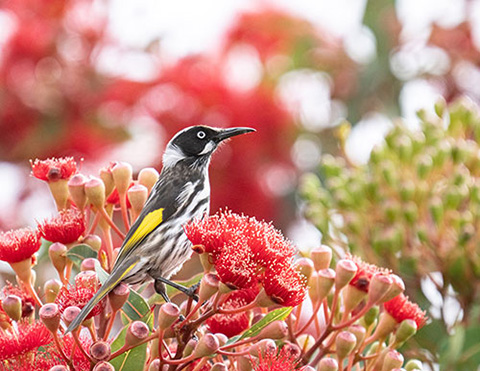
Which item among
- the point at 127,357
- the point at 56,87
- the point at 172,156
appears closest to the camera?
the point at 127,357

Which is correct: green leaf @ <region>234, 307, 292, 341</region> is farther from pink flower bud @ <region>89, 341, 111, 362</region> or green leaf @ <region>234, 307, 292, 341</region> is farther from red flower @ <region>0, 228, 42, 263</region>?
red flower @ <region>0, 228, 42, 263</region>

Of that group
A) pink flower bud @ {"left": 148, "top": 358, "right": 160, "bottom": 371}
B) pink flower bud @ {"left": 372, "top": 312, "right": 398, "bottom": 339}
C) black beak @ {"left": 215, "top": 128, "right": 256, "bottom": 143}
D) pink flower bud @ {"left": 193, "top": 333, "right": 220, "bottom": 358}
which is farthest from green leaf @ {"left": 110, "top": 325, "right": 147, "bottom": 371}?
black beak @ {"left": 215, "top": 128, "right": 256, "bottom": 143}

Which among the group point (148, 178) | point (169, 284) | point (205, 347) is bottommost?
point (169, 284)

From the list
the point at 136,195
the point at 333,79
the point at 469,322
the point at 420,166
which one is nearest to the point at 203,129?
the point at 136,195

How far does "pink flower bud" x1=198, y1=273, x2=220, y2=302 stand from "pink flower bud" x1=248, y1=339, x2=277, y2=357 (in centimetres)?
15

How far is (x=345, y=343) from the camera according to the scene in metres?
1.79

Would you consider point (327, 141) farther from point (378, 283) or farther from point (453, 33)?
point (378, 283)

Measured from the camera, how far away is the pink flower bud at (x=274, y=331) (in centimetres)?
174

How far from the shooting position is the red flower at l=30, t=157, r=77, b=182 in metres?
2.06

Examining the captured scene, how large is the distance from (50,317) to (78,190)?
45 cm

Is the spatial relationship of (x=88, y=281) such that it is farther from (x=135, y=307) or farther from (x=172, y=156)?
(x=172, y=156)

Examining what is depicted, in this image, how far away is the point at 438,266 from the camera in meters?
2.72

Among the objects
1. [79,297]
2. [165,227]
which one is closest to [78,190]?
[165,227]

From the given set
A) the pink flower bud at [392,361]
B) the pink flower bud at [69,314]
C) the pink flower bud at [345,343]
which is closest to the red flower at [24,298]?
the pink flower bud at [69,314]
